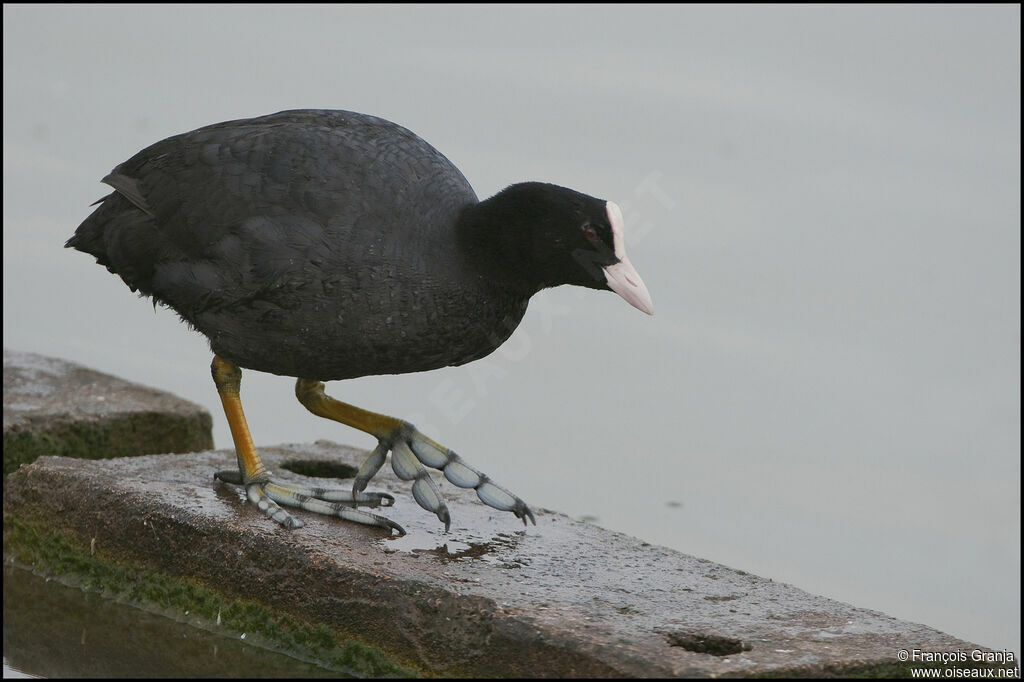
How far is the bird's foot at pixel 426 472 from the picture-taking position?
4.99 meters

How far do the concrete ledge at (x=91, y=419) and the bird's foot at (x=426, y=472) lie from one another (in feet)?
4.44

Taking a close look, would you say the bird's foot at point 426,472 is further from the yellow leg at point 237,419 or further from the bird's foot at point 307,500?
the yellow leg at point 237,419

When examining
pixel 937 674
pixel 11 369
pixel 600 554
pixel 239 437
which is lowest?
pixel 937 674

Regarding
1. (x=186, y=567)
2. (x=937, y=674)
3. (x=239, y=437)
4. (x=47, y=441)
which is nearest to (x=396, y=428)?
(x=239, y=437)

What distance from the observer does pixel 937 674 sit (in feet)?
13.3

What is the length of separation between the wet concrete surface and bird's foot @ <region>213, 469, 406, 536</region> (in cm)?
4

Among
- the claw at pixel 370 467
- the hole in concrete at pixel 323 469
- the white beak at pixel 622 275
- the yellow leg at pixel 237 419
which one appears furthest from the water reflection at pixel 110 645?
the white beak at pixel 622 275

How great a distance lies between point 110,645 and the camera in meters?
4.63

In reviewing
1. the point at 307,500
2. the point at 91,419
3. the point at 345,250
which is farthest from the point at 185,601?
the point at 91,419

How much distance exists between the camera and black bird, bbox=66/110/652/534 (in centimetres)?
452

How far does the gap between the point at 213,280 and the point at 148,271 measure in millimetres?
355

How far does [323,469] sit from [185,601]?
1070 mm

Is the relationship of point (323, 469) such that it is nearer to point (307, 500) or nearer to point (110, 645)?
point (307, 500)

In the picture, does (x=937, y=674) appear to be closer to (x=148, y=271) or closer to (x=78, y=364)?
(x=148, y=271)
